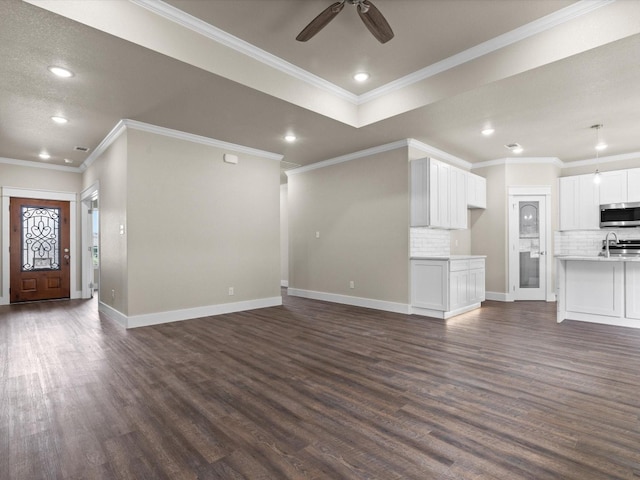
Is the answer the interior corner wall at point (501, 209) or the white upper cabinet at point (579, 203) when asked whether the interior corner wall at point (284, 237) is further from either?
the white upper cabinet at point (579, 203)

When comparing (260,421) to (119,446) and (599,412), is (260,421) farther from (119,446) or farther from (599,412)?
(599,412)

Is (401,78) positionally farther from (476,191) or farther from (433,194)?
(476,191)

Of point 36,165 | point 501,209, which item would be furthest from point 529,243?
point 36,165

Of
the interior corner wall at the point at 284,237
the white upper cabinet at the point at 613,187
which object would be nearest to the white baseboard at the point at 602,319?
the white upper cabinet at the point at 613,187

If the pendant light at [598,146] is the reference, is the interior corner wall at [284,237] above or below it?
below

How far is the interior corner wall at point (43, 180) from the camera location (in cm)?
702

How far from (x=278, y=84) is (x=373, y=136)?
201 centimetres

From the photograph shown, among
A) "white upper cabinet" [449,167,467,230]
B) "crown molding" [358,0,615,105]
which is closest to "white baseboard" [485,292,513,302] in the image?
"white upper cabinet" [449,167,467,230]

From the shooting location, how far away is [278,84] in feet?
13.2

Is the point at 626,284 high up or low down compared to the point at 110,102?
down

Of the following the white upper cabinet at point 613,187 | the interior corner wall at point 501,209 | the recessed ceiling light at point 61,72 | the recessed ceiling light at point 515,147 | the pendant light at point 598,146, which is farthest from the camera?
the interior corner wall at point 501,209

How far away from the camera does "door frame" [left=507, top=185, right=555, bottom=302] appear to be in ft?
23.2

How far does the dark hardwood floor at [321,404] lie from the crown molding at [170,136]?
113 inches

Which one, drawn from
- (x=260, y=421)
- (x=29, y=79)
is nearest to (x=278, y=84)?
(x=29, y=79)
